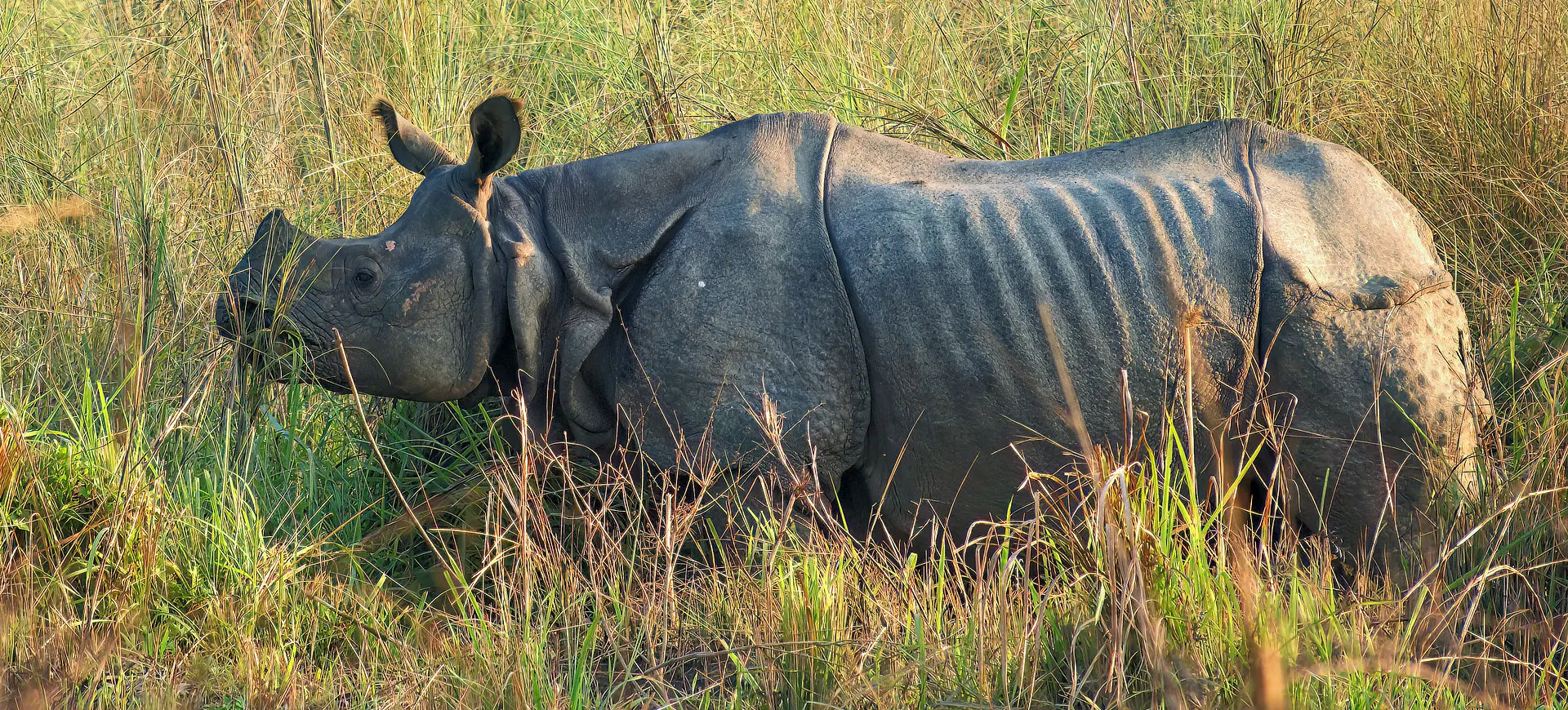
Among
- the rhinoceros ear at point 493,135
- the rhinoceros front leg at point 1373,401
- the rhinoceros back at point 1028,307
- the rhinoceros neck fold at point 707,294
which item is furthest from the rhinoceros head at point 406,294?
the rhinoceros front leg at point 1373,401

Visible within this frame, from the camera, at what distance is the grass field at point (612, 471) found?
2660 mm

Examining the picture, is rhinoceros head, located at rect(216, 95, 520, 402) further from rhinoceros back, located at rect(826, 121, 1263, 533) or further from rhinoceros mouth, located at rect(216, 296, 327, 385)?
rhinoceros back, located at rect(826, 121, 1263, 533)

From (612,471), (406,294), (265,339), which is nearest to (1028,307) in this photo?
(612,471)

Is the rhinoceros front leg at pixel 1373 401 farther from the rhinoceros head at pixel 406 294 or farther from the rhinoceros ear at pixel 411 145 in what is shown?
the rhinoceros ear at pixel 411 145

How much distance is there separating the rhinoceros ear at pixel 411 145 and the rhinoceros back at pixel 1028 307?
1175 mm

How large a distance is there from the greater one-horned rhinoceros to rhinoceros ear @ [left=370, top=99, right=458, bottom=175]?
0.55 ft

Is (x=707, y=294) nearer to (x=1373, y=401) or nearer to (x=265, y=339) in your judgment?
(x=265, y=339)

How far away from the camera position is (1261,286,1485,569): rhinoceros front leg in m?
3.16

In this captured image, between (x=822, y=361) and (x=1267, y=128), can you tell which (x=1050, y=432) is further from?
(x=1267, y=128)

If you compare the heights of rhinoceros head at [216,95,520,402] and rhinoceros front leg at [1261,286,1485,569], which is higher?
rhinoceros head at [216,95,520,402]

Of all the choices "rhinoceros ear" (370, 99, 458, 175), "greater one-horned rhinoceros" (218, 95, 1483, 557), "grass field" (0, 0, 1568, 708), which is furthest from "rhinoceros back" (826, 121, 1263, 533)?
"rhinoceros ear" (370, 99, 458, 175)

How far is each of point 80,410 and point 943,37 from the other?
3.85 meters

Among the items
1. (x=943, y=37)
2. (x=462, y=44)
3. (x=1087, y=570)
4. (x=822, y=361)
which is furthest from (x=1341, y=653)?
(x=462, y=44)

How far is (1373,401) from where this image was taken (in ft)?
10.4
